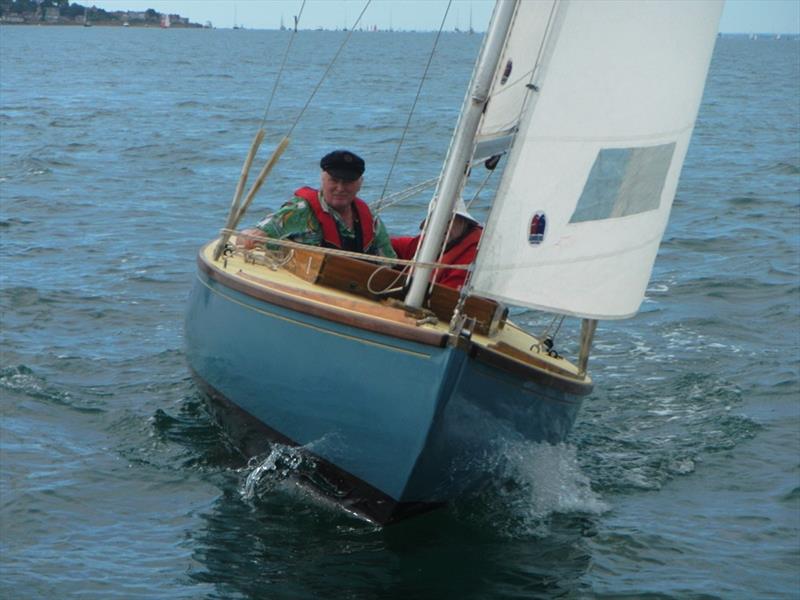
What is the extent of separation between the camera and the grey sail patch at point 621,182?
6.50m

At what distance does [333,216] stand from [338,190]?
195 mm

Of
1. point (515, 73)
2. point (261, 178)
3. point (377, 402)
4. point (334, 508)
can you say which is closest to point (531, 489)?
point (334, 508)

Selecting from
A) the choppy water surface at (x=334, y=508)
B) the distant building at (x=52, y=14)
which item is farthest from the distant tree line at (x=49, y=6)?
the choppy water surface at (x=334, y=508)

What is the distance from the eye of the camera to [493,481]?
24.8 ft

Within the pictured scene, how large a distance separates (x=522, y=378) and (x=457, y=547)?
1.07 meters

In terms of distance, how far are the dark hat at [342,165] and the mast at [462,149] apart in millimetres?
1120

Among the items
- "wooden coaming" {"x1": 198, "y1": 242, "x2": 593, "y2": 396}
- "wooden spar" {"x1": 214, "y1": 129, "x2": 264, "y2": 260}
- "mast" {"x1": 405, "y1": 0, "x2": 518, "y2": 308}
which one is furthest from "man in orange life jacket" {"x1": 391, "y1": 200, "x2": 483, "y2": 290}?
"wooden spar" {"x1": 214, "y1": 129, "x2": 264, "y2": 260}

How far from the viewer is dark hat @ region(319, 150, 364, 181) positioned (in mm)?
8078

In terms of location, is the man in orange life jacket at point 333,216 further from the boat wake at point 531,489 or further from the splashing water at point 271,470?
the boat wake at point 531,489

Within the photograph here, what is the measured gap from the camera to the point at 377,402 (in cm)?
694

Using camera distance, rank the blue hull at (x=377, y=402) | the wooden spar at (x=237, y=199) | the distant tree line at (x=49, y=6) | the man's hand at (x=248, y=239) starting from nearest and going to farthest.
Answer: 1. the blue hull at (x=377, y=402)
2. the man's hand at (x=248, y=239)
3. the wooden spar at (x=237, y=199)
4. the distant tree line at (x=49, y=6)

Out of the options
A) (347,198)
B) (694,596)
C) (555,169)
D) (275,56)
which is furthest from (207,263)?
(275,56)

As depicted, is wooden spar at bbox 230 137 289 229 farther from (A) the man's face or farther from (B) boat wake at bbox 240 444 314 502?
(B) boat wake at bbox 240 444 314 502

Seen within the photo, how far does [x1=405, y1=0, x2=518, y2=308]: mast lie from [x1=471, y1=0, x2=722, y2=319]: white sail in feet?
0.89
